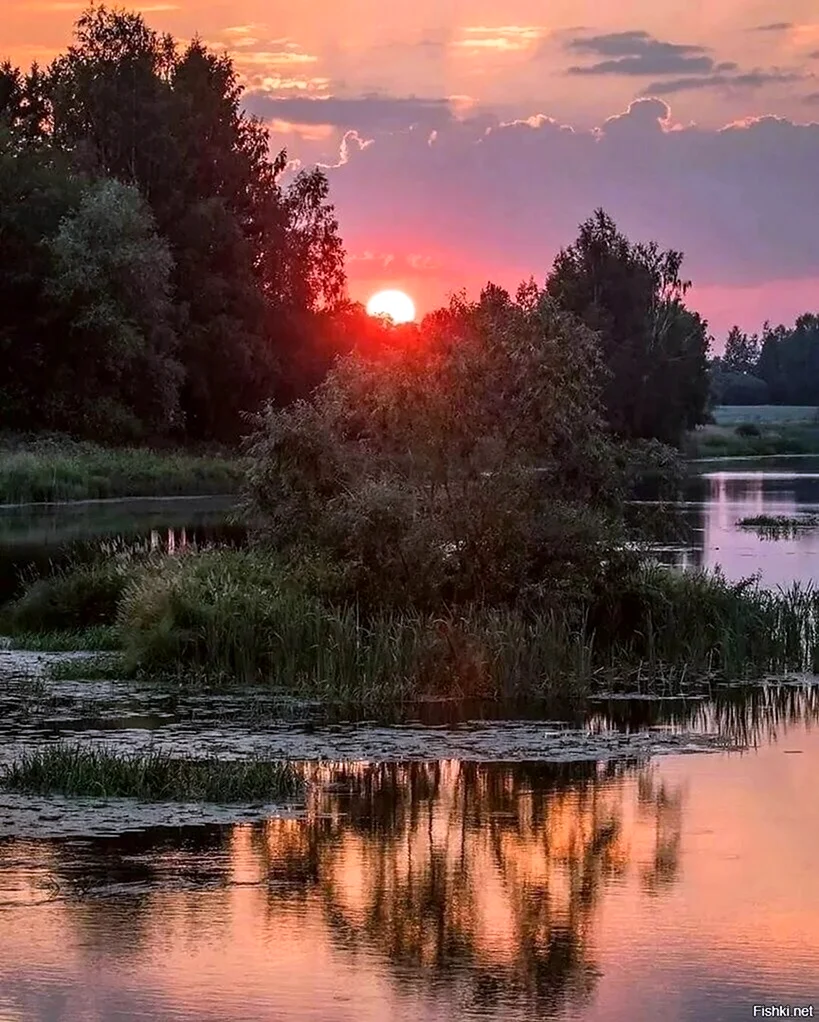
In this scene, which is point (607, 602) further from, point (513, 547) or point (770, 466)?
point (770, 466)

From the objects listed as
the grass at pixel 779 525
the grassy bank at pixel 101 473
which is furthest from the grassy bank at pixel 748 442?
the grass at pixel 779 525

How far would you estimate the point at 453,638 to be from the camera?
881 inches

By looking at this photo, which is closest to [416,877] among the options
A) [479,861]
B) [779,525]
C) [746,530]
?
[479,861]

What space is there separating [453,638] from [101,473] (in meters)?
47.5

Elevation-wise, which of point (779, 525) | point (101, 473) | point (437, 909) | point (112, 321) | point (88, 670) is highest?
point (112, 321)

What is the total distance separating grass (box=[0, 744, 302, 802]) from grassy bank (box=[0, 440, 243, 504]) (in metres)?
46.8

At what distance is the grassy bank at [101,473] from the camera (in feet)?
209

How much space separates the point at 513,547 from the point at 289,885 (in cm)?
1177

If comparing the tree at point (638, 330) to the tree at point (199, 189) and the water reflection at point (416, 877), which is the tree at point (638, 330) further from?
the water reflection at point (416, 877)

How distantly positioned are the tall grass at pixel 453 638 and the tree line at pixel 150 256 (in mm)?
44202

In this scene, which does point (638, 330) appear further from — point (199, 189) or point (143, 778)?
point (143, 778)

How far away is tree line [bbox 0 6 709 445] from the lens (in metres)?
72.7

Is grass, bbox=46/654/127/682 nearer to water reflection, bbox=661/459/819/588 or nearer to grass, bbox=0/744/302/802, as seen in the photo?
grass, bbox=0/744/302/802

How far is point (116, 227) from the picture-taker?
233 feet
